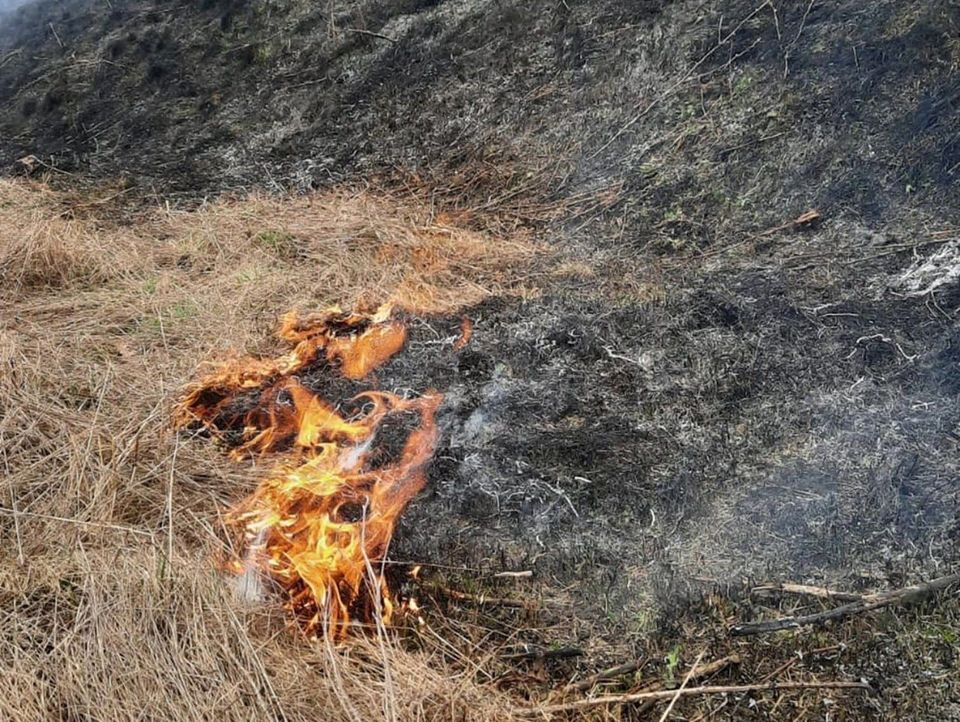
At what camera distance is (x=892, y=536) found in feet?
9.60

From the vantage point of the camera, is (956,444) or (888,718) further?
(956,444)

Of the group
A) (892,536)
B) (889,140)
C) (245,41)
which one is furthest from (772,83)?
(245,41)

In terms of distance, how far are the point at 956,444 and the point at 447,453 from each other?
2041 millimetres

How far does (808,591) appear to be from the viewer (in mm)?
2803

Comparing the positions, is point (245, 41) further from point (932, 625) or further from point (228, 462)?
point (932, 625)

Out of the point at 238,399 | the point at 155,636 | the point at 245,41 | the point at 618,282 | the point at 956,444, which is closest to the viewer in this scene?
the point at 155,636

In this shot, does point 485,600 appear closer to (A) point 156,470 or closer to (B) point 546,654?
(B) point 546,654

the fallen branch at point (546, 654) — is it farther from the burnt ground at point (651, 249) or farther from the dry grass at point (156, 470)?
the dry grass at point (156, 470)

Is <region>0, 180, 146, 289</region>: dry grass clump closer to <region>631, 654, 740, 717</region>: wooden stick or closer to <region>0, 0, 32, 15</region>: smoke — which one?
<region>631, 654, 740, 717</region>: wooden stick

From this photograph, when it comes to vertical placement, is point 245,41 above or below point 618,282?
above

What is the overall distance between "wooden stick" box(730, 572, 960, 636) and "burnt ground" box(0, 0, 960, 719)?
45 mm

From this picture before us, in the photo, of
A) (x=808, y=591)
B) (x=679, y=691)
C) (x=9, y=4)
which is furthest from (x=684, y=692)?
(x=9, y=4)

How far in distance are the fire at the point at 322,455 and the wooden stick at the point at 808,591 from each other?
1.34 m

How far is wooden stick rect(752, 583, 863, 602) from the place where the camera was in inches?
109
